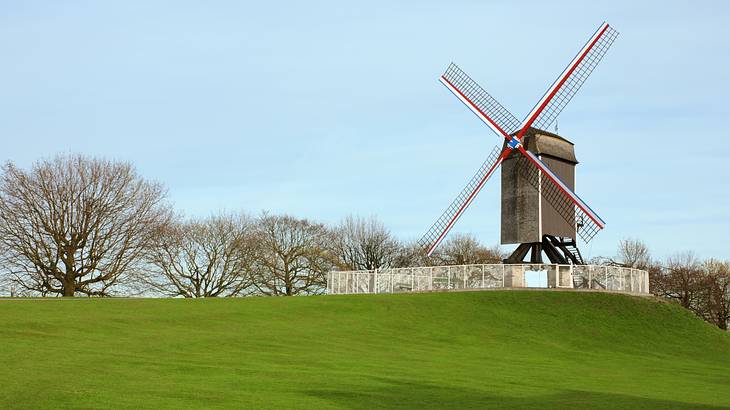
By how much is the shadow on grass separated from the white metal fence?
22.2 m

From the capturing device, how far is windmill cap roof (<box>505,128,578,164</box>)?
42.5 m

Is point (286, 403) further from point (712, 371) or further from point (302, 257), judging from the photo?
point (302, 257)

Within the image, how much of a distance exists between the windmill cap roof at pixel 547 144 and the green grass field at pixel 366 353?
807cm

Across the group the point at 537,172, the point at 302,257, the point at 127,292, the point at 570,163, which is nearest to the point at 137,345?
the point at 537,172

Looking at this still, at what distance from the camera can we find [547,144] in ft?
141

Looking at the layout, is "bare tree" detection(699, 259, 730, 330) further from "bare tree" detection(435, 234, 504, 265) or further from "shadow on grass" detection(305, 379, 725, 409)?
"shadow on grass" detection(305, 379, 725, 409)

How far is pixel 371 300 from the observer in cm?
3825

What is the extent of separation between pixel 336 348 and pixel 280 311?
863cm

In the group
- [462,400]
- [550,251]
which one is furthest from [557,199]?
[462,400]

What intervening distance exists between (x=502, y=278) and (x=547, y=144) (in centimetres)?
793

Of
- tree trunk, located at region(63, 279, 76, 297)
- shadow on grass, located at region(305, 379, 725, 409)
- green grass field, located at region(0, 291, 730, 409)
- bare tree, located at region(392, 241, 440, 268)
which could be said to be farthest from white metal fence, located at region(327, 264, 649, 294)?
bare tree, located at region(392, 241, 440, 268)

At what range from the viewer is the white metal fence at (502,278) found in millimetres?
39875

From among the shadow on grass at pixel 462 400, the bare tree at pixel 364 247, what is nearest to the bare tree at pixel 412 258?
the bare tree at pixel 364 247

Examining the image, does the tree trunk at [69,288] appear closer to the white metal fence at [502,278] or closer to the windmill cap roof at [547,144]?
the white metal fence at [502,278]
